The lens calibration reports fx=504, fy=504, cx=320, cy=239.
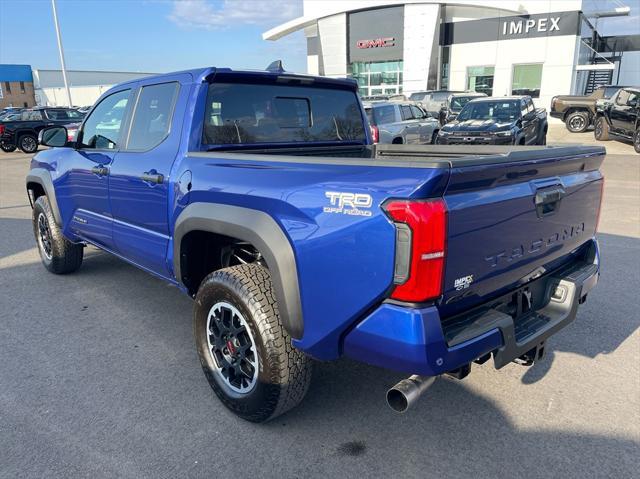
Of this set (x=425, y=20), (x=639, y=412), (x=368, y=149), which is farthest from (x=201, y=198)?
(x=425, y=20)

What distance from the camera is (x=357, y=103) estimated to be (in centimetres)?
428

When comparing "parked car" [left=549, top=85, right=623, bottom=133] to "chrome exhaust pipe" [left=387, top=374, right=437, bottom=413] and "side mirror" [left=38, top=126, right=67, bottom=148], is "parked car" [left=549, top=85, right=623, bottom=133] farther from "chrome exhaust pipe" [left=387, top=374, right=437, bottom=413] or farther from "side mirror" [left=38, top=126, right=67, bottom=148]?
"chrome exhaust pipe" [left=387, top=374, right=437, bottom=413]

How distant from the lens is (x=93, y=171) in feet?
13.5

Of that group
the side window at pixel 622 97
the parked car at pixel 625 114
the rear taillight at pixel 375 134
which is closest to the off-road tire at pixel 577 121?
the parked car at pixel 625 114

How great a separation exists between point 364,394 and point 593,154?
6.39 feet

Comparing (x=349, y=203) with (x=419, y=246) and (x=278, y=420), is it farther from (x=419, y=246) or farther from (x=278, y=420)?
(x=278, y=420)

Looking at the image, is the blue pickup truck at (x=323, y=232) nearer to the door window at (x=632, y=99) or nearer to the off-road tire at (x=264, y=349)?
the off-road tire at (x=264, y=349)

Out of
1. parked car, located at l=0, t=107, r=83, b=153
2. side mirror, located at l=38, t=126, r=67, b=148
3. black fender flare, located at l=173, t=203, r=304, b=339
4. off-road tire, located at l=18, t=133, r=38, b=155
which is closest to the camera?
black fender flare, located at l=173, t=203, r=304, b=339

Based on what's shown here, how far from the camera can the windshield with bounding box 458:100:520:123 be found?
14.2 m

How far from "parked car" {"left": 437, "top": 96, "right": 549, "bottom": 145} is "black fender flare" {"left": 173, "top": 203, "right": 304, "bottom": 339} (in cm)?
1120

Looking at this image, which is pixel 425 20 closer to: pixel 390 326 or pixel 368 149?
pixel 368 149

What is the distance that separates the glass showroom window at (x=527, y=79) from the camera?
3125 centimetres

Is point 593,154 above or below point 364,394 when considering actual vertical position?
above

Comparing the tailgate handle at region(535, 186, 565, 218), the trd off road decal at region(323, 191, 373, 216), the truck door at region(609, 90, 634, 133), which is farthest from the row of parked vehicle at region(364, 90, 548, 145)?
the trd off road decal at region(323, 191, 373, 216)
